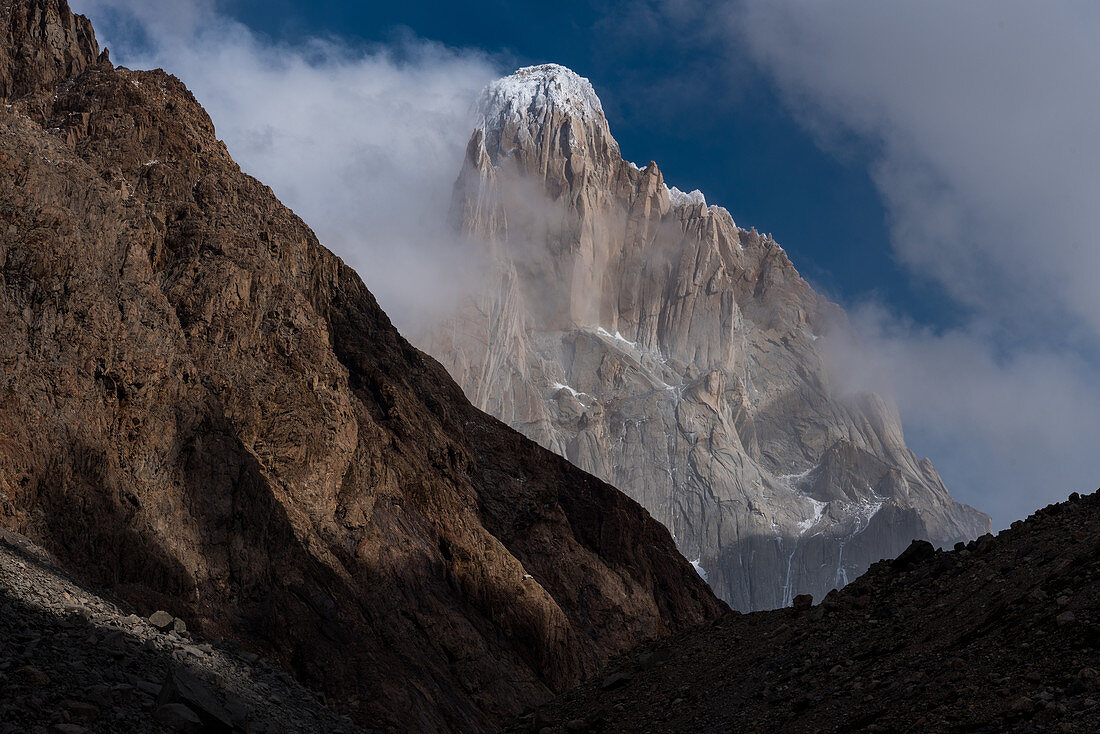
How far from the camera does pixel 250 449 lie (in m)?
44.6

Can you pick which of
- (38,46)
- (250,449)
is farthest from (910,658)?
(38,46)

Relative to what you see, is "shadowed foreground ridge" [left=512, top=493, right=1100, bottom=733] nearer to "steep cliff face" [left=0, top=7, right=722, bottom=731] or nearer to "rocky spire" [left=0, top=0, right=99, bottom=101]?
"steep cliff face" [left=0, top=7, right=722, bottom=731]

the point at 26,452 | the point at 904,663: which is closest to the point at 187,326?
the point at 26,452

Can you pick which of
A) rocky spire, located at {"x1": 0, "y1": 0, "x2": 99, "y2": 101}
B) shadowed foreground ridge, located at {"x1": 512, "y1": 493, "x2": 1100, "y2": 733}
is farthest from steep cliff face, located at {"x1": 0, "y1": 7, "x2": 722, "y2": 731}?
shadowed foreground ridge, located at {"x1": 512, "y1": 493, "x2": 1100, "y2": 733}

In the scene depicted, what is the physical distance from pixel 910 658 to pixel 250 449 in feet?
112

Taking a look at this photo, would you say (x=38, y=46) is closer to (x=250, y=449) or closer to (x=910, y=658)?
(x=250, y=449)

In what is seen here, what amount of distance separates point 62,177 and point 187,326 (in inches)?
336

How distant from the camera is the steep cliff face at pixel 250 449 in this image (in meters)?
35.8

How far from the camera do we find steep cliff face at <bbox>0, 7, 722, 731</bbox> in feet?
117

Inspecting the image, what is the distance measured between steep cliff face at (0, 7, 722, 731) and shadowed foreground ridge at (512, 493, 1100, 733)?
51.5 ft

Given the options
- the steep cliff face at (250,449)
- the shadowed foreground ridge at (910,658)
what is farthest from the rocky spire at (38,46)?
the shadowed foreground ridge at (910,658)

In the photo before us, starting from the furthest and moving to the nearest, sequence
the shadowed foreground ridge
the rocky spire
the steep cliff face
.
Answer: the rocky spire
the steep cliff face
the shadowed foreground ridge

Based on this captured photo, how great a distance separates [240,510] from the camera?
40.7m

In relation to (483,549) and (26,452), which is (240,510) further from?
(483,549)
